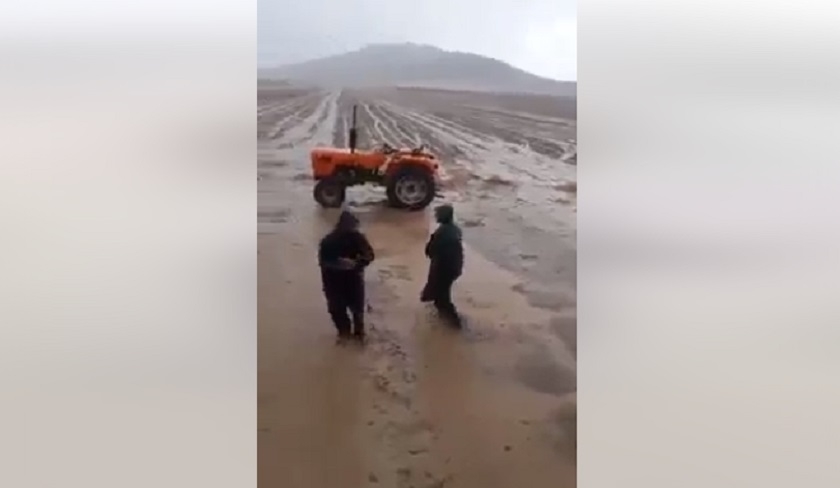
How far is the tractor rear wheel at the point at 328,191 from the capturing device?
898 millimetres

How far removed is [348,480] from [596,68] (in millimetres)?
516

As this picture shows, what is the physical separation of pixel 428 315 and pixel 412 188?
0.14 m

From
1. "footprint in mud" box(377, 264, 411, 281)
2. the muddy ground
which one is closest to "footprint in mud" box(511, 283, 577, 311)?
the muddy ground

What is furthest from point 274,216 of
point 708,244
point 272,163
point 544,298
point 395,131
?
point 708,244

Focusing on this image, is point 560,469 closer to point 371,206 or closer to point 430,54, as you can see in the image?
point 371,206

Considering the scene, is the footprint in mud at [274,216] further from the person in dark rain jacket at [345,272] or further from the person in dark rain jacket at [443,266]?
the person in dark rain jacket at [443,266]

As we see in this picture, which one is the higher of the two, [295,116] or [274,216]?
[295,116]

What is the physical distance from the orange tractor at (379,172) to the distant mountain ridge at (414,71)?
0.05m

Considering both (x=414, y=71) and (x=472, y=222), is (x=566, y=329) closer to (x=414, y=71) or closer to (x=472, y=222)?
(x=472, y=222)

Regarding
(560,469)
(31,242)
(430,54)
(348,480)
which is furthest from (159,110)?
(560,469)

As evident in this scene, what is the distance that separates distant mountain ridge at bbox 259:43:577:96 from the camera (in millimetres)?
892

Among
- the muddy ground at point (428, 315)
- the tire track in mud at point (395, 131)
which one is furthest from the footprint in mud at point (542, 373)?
the tire track in mud at point (395, 131)

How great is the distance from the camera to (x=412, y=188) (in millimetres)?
909

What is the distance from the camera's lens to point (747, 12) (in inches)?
37.8
